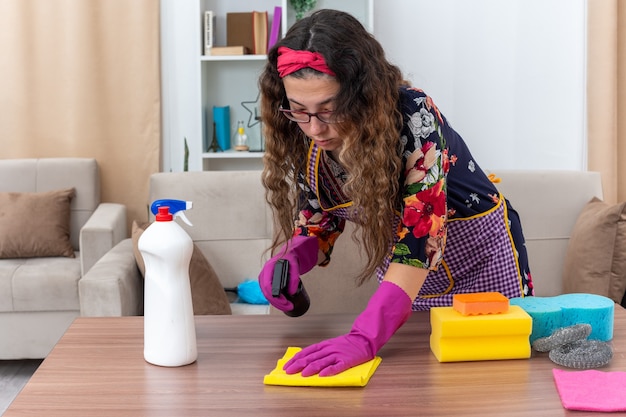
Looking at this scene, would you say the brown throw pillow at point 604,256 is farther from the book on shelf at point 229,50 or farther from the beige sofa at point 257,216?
the book on shelf at point 229,50

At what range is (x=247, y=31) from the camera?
12.4ft

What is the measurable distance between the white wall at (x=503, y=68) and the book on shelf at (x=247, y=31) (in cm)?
59

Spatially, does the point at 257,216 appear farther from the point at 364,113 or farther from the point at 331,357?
the point at 331,357

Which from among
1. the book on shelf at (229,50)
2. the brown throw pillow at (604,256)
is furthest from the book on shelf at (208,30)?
the brown throw pillow at (604,256)

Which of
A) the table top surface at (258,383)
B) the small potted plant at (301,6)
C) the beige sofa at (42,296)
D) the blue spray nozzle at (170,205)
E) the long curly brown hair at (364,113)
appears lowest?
the beige sofa at (42,296)

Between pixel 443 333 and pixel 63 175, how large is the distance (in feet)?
9.28

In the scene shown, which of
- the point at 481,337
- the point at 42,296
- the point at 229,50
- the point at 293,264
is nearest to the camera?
the point at 481,337

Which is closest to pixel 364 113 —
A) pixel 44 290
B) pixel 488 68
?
pixel 44 290

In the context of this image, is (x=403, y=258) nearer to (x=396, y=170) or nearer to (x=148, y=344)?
(x=396, y=170)

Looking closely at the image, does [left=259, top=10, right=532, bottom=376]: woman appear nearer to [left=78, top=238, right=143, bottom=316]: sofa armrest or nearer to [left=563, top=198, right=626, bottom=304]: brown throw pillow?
[left=78, top=238, right=143, bottom=316]: sofa armrest

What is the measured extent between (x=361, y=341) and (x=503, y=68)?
2.83 m

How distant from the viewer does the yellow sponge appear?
1.34m

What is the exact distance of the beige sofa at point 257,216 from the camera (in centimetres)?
306

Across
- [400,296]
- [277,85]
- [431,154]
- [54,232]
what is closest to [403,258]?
[400,296]
